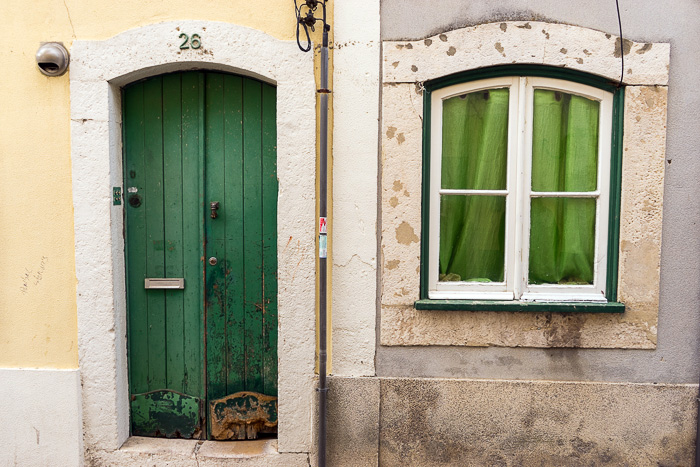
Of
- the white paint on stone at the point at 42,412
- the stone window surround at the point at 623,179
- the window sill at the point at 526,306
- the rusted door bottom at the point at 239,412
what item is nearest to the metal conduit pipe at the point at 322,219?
the stone window surround at the point at 623,179

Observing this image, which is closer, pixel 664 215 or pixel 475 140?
pixel 664 215

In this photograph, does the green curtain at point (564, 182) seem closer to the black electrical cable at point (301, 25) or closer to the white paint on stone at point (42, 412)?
the black electrical cable at point (301, 25)

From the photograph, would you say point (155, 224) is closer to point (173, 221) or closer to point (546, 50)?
point (173, 221)

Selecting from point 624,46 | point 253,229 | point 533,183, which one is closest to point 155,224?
point 253,229

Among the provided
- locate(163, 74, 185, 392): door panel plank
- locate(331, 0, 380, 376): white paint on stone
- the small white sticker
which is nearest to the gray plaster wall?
locate(331, 0, 380, 376): white paint on stone

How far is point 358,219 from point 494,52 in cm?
142

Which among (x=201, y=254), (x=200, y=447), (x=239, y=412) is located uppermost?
(x=201, y=254)

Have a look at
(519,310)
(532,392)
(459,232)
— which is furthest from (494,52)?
(532,392)

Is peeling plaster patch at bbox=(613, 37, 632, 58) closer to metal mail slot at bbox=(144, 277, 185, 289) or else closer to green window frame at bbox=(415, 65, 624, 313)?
green window frame at bbox=(415, 65, 624, 313)

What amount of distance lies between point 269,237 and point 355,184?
0.76 m

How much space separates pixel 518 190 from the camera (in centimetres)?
319

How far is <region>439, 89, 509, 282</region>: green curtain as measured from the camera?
3.23 m

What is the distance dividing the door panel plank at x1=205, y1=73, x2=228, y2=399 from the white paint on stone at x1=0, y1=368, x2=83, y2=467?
36.3 inches

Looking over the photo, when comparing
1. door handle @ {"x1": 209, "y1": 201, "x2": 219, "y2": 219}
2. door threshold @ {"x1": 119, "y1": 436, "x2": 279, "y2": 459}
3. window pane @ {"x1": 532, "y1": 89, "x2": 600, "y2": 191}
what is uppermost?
window pane @ {"x1": 532, "y1": 89, "x2": 600, "y2": 191}
